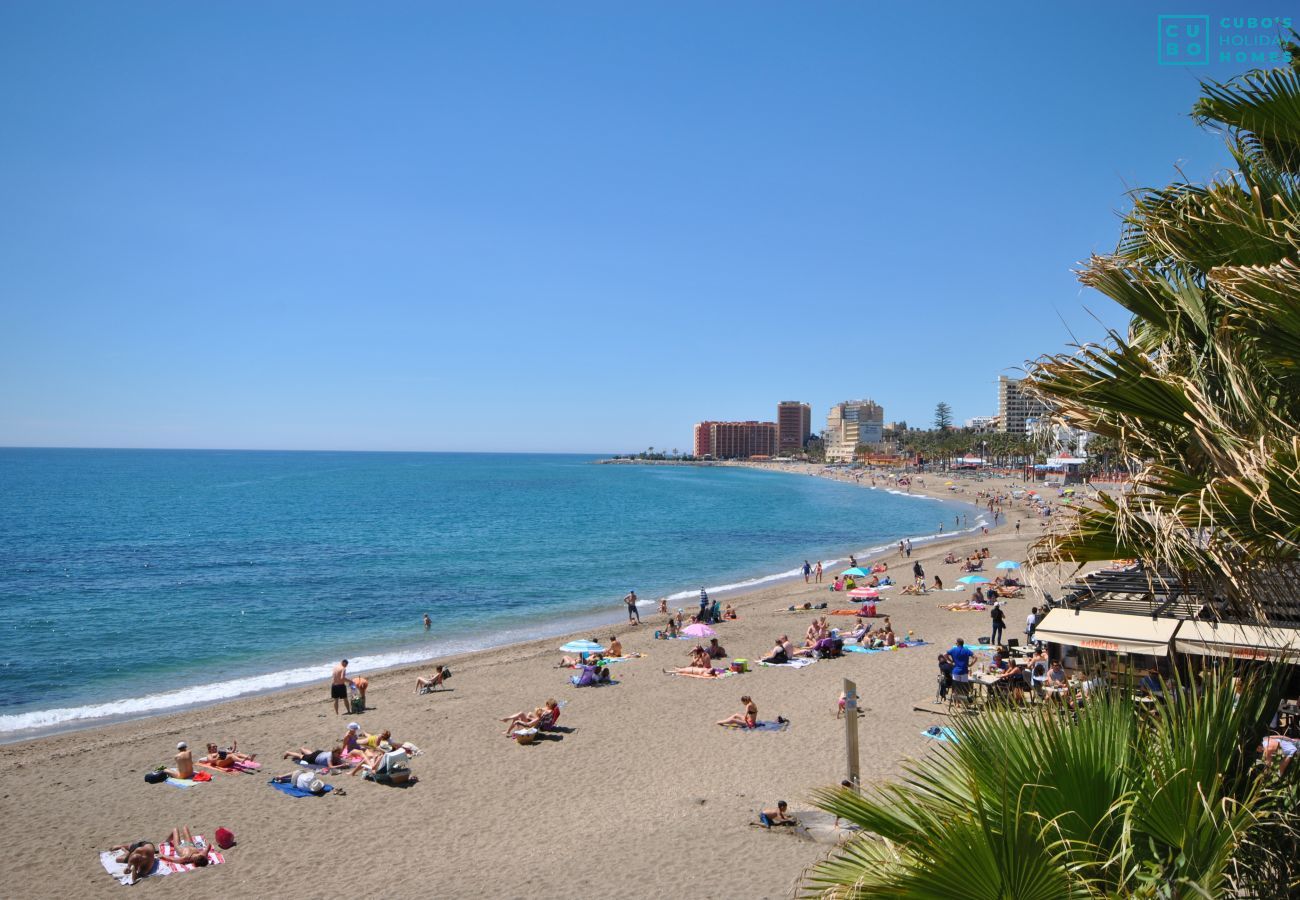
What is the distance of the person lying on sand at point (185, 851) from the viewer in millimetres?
10273

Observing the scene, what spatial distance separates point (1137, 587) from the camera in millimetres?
11734

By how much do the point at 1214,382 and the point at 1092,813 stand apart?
1624 mm

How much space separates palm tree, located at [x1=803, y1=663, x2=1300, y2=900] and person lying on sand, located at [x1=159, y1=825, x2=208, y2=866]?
10185 millimetres

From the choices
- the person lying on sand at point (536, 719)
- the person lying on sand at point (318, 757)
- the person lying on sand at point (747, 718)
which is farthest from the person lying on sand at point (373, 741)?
the person lying on sand at point (747, 718)

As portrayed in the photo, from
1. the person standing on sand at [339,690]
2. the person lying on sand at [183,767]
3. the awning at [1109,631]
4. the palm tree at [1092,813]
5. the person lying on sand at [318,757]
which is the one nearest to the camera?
the palm tree at [1092,813]

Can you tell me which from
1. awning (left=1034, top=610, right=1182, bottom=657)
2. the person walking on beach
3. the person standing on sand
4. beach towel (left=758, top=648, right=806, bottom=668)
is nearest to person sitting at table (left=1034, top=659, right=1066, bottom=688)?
awning (left=1034, top=610, right=1182, bottom=657)

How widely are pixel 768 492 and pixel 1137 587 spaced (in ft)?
338

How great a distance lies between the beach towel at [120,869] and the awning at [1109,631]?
461 inches

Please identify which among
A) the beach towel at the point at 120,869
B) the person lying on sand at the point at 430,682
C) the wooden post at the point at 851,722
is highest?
the wooden post at the point at 851,722

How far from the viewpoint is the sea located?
22.5m

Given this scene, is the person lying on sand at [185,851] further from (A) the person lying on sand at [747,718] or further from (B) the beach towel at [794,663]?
(B) the beach towel at [794,663]

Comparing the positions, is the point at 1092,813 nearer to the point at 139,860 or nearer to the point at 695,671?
the point at 139,860

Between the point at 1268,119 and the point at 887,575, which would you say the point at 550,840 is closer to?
the point at 1268,119

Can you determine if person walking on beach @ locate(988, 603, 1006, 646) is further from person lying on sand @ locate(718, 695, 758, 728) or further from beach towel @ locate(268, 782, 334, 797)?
beach towel @ locate(268, 782, 334, 797)
